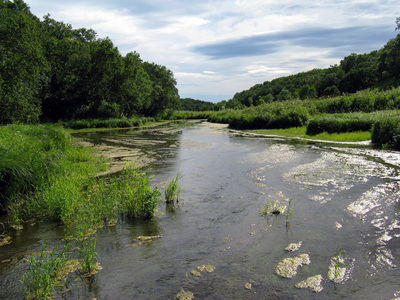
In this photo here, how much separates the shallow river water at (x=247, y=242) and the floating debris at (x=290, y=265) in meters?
0.11

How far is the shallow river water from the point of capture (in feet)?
15.3

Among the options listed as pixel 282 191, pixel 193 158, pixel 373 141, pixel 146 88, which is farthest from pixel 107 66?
pixel 282 191

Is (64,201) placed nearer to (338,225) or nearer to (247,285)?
(247,285)

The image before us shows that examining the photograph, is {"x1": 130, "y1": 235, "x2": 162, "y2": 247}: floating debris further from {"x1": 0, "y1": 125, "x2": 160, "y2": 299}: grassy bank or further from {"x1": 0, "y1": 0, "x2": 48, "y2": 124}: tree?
{"x1": 0, "y1": 0, "x2": 48, "y2": 124}: tree

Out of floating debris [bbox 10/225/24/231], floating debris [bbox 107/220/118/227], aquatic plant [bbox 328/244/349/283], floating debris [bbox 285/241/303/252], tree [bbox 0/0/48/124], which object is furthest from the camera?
tree [bbox 0/0/48/124]

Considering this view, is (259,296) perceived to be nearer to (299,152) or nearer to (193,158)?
(193,158)

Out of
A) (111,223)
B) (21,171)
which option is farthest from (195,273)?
(21,171)

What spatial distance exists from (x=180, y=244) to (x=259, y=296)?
2231 millimetres

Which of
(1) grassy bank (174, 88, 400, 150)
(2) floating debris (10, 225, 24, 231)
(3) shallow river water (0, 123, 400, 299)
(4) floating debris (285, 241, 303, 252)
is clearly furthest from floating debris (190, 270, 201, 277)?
(1) grassy bank (174, 88, 400, 150)

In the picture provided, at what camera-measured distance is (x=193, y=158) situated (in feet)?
56.6

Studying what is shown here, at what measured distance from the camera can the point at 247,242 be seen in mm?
6289

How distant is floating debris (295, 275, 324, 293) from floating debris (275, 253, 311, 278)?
0.87ft

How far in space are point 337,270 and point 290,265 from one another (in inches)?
32.0

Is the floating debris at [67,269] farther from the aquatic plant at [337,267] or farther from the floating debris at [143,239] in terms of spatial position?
the aquatic plant at [337,267]
